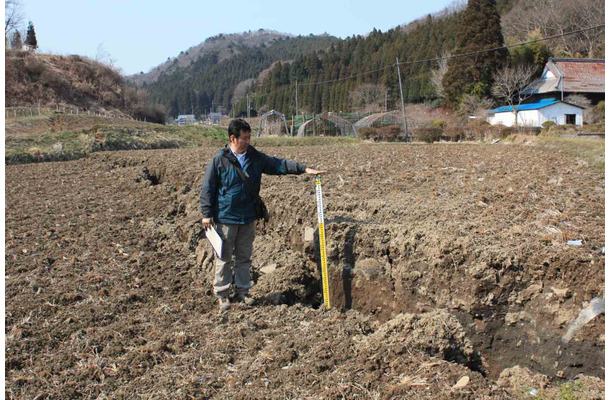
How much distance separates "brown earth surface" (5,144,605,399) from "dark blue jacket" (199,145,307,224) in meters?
0.87

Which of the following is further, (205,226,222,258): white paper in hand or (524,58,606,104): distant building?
(524,58,606,104): distant building

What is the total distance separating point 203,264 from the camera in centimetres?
583

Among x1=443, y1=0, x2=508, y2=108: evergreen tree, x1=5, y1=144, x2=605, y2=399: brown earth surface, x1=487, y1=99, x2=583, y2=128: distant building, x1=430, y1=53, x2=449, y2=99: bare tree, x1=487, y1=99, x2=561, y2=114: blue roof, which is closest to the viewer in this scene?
x1=5, y1=144, x2=605, y2=399: brown earth surface

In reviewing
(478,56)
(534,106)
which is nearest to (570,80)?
(534,106)

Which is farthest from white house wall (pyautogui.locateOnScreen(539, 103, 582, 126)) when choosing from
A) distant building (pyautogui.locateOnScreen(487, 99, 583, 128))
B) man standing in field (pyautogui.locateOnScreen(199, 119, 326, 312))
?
man standing in field (pyautogui.locateOnScreen(199, 119, 326, 312))

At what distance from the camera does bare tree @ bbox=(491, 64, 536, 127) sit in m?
44.6

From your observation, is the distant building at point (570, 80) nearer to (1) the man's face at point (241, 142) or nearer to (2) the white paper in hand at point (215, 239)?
(1) the man's face at point (241, 142)

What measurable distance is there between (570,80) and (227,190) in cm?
4943

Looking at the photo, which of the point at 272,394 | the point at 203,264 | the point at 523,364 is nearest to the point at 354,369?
the point at 272,394

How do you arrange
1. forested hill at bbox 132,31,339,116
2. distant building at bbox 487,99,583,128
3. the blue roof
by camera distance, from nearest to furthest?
1. distant building at bbox 487,99,583,128
2. the blue roof
3. forested hill at bbox 132,31,339,116

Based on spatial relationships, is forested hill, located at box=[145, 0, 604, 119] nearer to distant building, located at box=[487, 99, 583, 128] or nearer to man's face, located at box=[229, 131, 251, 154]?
distant building, located at box=[487, 99, 583, 128]

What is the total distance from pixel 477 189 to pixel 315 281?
9.86 ft

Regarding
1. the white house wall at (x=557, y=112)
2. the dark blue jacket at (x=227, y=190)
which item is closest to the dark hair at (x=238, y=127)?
the dark blue jacket at (x=227, y=190)

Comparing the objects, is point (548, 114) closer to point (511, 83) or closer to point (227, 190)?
point (511, 83)
